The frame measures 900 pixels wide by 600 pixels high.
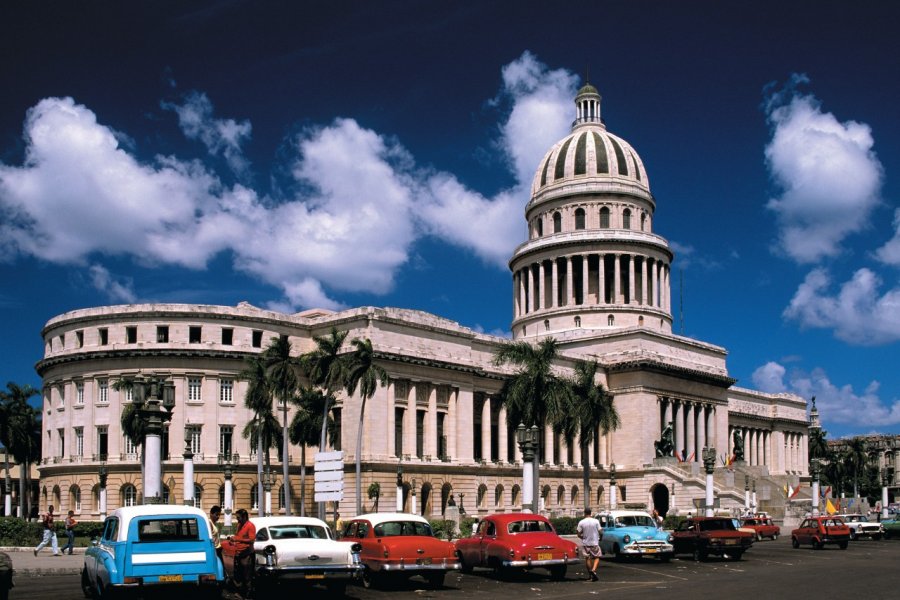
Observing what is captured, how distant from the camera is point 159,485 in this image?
32.8 meters

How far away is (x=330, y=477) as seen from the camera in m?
38.3

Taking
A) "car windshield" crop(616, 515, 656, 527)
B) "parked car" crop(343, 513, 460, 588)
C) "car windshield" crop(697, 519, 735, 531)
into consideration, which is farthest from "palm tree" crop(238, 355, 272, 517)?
"parked car" crop(343, 513, 460, 588)

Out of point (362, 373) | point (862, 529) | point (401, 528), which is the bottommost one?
point (862, 529)

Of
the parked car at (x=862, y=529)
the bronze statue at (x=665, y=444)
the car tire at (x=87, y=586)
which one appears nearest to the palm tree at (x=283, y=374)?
the parked car at (x=862, y=529)

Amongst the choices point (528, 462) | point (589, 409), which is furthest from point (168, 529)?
point (589, 409)

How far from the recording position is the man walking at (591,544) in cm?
3294

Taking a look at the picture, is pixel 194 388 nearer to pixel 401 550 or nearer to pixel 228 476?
pixel 228 476

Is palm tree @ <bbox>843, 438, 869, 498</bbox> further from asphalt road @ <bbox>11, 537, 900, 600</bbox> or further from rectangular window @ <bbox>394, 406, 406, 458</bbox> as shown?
asphalt road @ <bbox>11, 537, 900, 600</bbox>

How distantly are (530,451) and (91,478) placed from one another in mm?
39750

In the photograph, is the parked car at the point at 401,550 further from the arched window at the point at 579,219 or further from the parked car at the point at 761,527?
the arched window at the point at 579,219

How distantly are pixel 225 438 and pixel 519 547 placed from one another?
48780mm

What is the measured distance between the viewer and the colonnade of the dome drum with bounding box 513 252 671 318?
112062 millimetres

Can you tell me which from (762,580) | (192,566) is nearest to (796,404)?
(762,580)

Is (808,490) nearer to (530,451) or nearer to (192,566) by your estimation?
(530,451)
